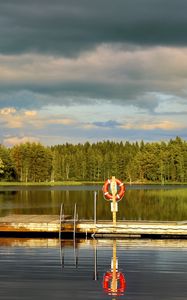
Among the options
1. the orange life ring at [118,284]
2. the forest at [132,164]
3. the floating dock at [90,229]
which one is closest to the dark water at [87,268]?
the orange life ring at [118,284]

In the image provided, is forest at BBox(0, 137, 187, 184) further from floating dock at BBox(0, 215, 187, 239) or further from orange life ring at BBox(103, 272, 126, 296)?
orange life ring at BBox(103, 272, 126, 296)

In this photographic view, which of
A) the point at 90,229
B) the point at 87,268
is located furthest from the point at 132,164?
the point at 87,268

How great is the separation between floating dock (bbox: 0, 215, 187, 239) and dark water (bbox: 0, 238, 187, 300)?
71cm

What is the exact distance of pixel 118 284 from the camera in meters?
18.6

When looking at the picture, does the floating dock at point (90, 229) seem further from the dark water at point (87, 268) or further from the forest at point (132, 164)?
the forest at point (132, 164)

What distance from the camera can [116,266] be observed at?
2242 centimetres

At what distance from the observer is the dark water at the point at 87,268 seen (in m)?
17.3

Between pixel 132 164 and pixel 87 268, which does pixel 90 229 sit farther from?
pixel 132 164

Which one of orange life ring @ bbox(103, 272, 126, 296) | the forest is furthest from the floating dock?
the forest

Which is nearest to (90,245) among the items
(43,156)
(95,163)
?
(43,156)

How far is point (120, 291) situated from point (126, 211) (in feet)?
108

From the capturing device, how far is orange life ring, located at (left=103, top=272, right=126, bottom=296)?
1725 cm

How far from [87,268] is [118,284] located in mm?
3463

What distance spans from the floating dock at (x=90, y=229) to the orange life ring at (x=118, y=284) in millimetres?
9432
